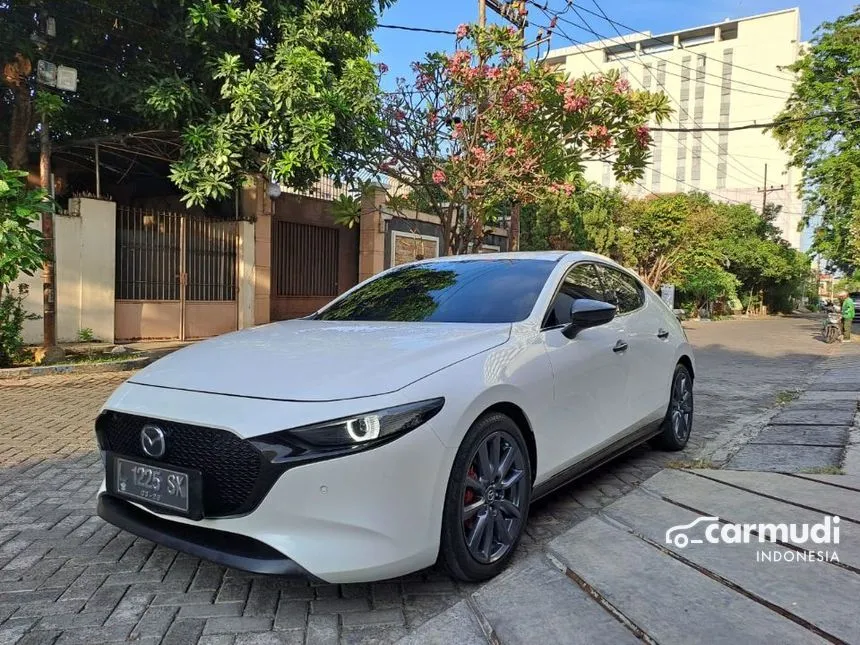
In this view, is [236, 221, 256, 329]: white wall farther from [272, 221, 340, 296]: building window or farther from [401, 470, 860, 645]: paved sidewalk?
[401, 470, 860, 645]: paved sidewalk

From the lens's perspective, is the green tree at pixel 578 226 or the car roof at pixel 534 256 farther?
the green tree at pixel 578 226

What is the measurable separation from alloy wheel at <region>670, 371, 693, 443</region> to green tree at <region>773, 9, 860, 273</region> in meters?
15.8

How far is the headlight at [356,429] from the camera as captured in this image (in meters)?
2.22

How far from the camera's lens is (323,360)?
8.57ft

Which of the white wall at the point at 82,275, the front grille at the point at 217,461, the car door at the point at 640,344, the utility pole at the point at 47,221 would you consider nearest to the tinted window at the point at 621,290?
the car door at the point at 640,344

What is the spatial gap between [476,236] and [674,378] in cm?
534

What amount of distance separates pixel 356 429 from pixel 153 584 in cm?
128

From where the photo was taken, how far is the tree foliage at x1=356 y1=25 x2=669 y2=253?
27.2 feet

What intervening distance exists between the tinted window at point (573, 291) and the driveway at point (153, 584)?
3.60 ft

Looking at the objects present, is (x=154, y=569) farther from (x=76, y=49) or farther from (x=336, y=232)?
(x=336, y=232)

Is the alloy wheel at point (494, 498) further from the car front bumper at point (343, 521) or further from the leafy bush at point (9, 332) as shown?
the leafy bush at point (9, 332)

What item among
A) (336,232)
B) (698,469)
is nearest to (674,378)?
(698,469)

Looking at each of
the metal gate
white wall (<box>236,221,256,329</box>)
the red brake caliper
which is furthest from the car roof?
white wall (<box>236,221,256,329</box>)

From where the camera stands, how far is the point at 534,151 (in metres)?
8.46
